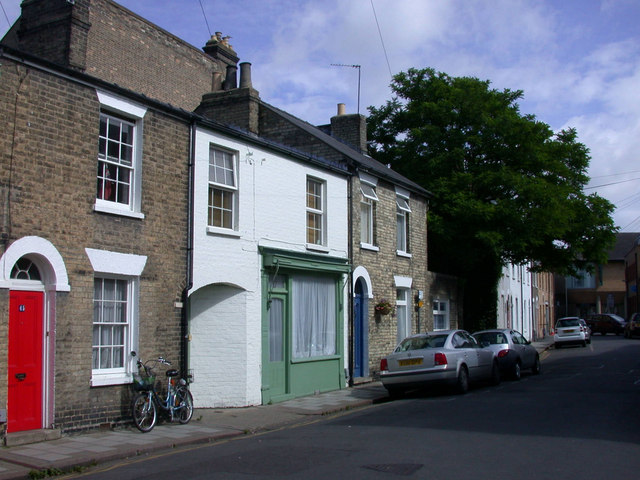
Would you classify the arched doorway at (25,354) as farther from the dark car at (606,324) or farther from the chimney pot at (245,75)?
the dark car at (606,324)

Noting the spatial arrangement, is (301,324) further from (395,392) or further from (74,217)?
(74,217)

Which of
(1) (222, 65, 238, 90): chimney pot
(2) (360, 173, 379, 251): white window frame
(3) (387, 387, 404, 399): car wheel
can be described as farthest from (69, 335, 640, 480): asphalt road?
(1) (222, 65, 238, 90): chimney pot

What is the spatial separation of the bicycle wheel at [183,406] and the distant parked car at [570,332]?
2950 centimetres

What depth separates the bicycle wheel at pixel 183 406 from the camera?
1192 cm

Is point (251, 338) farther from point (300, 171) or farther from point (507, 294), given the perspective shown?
point (507, 294)

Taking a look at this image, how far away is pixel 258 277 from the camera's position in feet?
48.7

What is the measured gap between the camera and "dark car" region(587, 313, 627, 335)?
56.1 meters

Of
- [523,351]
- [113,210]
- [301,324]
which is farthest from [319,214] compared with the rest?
[523,351]

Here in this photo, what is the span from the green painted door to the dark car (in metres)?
47.7

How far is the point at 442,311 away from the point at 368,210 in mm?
6859

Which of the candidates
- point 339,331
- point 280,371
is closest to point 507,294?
point 339,331

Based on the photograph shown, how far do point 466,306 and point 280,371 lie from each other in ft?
54.4

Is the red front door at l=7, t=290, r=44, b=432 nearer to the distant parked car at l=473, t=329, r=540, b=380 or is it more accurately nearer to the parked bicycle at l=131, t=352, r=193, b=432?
the parked bicycle at l=131, t=352, r=193, b=432

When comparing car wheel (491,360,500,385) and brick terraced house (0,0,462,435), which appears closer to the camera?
brick terraced house (0,0,462,435)
